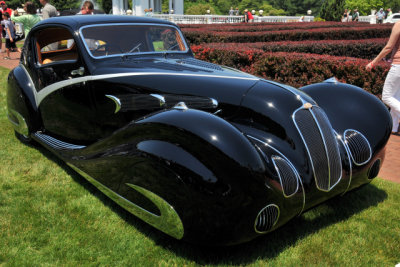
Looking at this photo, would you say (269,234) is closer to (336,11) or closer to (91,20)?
(91,20)

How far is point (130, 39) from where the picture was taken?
3.74 meters

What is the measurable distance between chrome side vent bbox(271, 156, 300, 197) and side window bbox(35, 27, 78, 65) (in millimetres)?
2933

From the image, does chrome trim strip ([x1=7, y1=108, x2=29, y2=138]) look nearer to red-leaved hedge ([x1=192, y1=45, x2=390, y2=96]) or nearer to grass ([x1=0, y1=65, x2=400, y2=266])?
grass ([x1=0, y1=65, x2=400, y2=266])

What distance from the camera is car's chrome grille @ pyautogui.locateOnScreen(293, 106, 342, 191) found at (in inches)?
98.4

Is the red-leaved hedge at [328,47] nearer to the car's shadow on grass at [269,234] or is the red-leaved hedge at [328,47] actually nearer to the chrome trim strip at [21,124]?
the chrome trim strip at [21,124]

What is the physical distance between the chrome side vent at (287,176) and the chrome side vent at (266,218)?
13 centimetres

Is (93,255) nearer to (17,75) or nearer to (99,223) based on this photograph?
(99,223)

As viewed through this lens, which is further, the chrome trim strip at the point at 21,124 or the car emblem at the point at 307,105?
the chrome trim strip at the point at 21,124

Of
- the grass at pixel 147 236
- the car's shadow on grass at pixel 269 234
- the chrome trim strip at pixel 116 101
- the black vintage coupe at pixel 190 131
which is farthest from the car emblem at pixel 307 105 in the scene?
the chrome trim strip at pixel 116 101

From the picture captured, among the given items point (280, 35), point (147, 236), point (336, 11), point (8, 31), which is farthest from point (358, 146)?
point (336, 11)

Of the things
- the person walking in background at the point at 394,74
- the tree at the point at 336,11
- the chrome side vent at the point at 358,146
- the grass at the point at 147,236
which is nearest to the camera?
the grass at the point at 147,236

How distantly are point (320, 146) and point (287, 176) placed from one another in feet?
1.45

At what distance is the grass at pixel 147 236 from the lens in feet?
7.97

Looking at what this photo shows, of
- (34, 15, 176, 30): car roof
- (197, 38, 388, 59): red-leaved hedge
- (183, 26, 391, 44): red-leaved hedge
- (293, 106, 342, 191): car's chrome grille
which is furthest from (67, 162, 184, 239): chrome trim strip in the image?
(183, 26, 391, 44): red-leaved hedge
